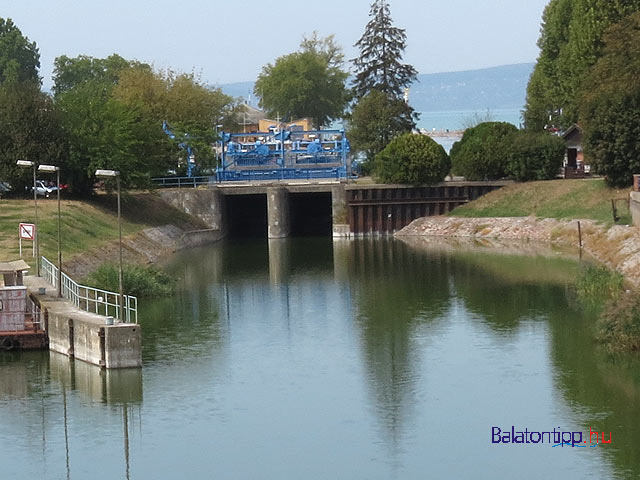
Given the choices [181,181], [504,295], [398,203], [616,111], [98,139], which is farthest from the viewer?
[181,181]

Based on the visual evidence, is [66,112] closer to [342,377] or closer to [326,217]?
[326,217]

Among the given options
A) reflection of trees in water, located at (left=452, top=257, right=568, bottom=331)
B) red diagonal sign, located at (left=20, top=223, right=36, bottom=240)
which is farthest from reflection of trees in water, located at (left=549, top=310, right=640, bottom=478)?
red diagonal sign, located at (left=20, top=223, right=36, bottom=240)

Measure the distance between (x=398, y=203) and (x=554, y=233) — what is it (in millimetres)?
13940

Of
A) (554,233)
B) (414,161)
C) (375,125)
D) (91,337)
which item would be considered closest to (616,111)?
(554,233)

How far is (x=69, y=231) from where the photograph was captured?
74.0 metres

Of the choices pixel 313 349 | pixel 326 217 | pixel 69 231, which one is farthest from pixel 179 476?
pixel 326 217

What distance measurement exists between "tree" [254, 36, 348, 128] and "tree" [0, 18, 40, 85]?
28.4m

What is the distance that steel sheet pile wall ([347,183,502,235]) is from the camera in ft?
305

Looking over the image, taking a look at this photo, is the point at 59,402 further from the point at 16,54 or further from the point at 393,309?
the point at 16,54

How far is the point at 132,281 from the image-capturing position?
60250mm

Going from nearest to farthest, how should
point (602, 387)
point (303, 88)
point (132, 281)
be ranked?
point (602, 387) < point (132, 281) < point (303, 88)

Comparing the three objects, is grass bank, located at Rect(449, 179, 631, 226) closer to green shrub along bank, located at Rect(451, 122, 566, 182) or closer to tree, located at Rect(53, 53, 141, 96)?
green shrub along bank, located at Rect(451, 122, 566, 182)

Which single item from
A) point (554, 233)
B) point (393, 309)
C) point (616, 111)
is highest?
point (616, 111)

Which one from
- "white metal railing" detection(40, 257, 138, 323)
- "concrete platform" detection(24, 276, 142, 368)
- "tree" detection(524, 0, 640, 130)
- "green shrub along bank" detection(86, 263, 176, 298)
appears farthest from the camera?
"tree" detection(524, 0, 640, 130)
